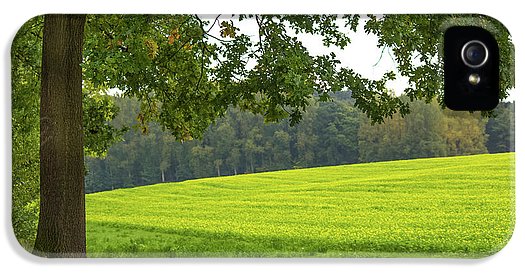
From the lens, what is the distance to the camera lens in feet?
16.3

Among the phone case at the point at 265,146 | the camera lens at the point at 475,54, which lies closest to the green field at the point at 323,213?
the phone case at the point at 265,146

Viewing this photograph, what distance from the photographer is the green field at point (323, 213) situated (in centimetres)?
498

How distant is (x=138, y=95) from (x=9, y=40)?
2.94 feet

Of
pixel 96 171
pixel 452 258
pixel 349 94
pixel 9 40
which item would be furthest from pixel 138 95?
pixel 452 258

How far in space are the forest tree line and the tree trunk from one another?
0.49 ft

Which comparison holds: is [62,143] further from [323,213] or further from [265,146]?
[323,213]

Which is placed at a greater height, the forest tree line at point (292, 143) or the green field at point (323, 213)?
the forest tree line at point (292, 143)

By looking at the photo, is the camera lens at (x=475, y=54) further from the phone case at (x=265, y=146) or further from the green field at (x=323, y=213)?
the green field at (x=323, y=213)

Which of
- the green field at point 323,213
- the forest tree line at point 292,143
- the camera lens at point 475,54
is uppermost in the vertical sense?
the camera lens at point 475,54

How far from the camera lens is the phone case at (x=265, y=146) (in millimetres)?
4984

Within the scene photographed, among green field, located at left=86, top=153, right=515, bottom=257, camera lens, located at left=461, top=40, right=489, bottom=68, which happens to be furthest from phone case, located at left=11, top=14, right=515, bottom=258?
camera lens, located at left=461, top=40, right=489, bottom=68

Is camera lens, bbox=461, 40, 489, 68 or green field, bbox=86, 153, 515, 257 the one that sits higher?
camera lens, bbox=461, 40, 489, 68

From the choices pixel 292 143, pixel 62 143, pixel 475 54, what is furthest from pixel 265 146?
pixel 475 54

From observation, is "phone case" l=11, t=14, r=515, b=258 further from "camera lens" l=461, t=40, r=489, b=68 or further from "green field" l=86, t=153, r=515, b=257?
"camera lens" l=461, t=40, r=489, b=68
